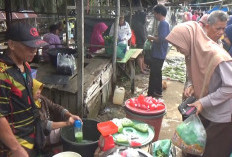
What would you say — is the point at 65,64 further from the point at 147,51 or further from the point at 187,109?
the point at 147,51

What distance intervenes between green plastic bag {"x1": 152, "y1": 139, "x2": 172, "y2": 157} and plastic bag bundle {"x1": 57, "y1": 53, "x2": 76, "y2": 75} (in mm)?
2257

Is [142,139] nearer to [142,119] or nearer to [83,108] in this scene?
[142,119]

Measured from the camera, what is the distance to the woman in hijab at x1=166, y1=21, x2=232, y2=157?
2.26 metres

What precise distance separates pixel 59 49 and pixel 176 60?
24.5ft

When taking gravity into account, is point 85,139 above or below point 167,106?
above

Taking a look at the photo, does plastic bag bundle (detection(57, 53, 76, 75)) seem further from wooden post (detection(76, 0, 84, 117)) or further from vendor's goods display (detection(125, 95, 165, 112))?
vendor's goods display (detection(125, 95, 165, 112))

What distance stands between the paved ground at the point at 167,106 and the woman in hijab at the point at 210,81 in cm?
62

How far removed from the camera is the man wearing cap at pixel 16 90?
1875 millimetres

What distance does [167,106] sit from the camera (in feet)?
19.3

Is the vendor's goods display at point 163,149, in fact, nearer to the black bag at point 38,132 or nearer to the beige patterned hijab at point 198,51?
the beige patterned hijab at point 198,51

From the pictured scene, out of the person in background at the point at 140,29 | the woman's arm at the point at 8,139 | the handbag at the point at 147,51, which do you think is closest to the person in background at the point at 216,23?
the woman's arm at the point at 8,139

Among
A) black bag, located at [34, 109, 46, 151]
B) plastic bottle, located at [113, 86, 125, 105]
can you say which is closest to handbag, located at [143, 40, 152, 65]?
plastic bottle, located at [113, 86, 125, 105]

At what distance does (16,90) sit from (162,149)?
174cm

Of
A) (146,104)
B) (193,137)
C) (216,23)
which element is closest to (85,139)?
(146,104)
